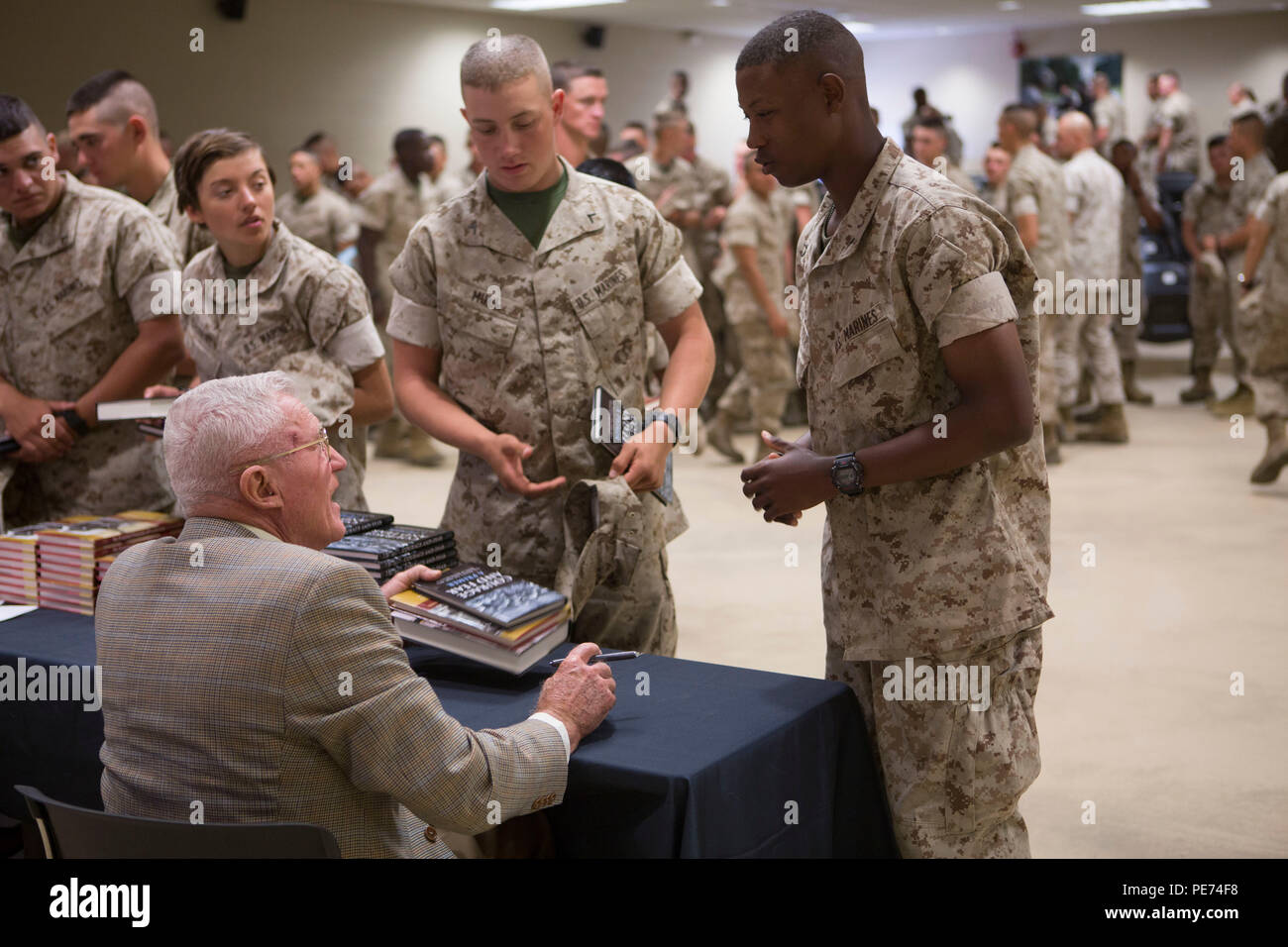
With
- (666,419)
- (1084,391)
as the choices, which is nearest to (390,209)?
(1084,391)

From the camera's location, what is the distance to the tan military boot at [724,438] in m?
8.10

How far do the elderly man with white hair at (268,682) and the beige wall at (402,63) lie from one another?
9.06 meters

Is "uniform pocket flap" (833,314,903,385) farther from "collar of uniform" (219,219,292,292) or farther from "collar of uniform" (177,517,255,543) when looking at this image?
"collar of uniform" (219,219,292,292)

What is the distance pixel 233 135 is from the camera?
9.73 feet

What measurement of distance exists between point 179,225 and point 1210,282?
8297 mm

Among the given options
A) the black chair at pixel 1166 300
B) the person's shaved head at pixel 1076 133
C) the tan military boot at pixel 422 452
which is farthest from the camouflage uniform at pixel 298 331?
the black chair at pixel 1166 300

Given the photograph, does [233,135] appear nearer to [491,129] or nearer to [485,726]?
[491,129]

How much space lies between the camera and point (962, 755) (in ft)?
6.62

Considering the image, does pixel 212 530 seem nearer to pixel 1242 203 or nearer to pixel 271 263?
pixel 271 263

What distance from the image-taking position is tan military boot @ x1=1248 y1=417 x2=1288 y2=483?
270 inches

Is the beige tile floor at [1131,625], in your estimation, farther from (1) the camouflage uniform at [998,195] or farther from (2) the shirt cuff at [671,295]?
(1) the camouflage uniform at [998,195]

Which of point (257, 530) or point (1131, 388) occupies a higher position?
point (257, 530)

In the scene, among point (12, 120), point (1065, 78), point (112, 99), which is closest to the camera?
point (12, 120)

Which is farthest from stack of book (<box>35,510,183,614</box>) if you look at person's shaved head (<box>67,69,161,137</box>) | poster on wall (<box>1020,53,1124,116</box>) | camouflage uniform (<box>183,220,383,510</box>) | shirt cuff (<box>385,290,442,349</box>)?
poster on wall (<box>1020,53,1124,116</box>)
